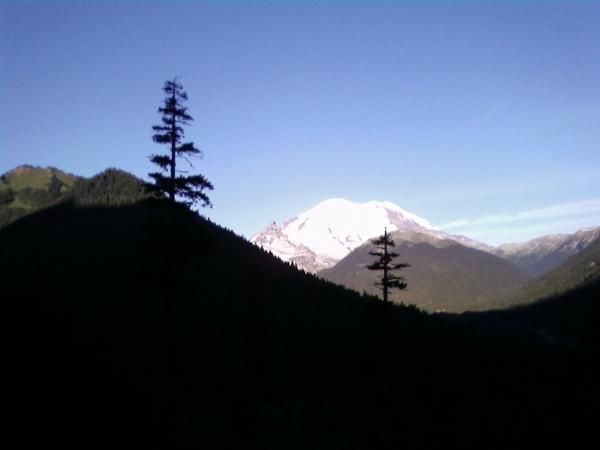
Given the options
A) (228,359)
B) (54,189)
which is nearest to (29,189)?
(54,189)

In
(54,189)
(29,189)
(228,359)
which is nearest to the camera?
(228,359)

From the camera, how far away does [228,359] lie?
50312mm

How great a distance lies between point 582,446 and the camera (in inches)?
1604

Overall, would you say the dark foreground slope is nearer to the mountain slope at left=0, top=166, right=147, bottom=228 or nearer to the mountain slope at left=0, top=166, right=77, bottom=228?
the mountain slope at left=0, top=166, right=147, bottom=228

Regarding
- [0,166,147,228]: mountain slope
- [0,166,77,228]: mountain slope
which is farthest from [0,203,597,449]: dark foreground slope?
[0,166,77,228]: mountain slope

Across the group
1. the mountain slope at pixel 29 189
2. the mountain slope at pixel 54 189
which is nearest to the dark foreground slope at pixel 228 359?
the mountain slope at pixel 54 189

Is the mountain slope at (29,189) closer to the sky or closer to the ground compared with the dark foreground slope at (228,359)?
closer to the sky

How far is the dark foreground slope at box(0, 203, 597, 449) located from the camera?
18547 millimetres

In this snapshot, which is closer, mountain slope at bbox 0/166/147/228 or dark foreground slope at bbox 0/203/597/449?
dark foreground slope at bbox 0/203/597/449

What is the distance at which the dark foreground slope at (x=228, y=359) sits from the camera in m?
18.5

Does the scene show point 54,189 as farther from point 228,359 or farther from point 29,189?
point 228,359

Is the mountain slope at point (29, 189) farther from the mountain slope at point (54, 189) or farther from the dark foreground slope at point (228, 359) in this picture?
the dark foreground slope at point (228, 359)

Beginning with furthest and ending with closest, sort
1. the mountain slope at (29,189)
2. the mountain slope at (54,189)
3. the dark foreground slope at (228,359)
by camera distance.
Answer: the mountain slope at (29,189) < the mountain slope at (54,189) < the dark foreground slope at (228,359)

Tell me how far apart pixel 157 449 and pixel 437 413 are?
39301 mm
